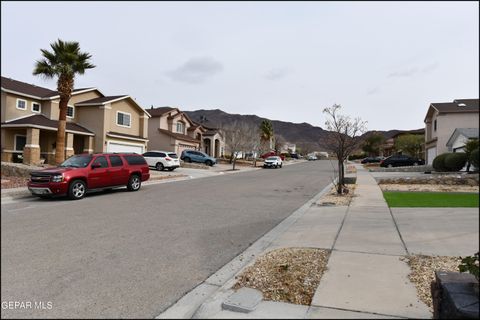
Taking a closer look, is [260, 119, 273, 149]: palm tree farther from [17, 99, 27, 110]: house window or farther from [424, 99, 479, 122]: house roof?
[424, 99, 479, 122]: house roof

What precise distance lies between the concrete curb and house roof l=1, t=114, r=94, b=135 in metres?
22.1

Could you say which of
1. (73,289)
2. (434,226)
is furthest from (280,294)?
(434,226)

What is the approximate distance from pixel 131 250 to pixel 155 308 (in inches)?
100

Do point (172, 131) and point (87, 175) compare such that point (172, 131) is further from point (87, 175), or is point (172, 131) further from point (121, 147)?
point (87, 175)

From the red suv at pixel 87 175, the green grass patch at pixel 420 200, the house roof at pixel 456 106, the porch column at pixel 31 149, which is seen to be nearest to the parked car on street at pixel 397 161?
the green grass patch at pixel 420 200

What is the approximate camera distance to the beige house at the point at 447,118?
9.67ft

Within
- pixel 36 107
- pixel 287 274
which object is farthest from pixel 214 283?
pixel 36 107

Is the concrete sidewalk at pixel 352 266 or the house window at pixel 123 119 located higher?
the house window at pixel 123 119

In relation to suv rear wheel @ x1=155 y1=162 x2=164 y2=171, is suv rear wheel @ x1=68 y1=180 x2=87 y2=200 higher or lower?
lower

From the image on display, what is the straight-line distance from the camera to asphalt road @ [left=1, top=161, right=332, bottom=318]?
4305 millimetres

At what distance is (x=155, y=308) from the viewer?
416 centimetres

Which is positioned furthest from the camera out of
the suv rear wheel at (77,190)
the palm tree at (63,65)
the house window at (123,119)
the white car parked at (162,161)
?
the house window at (123,119)

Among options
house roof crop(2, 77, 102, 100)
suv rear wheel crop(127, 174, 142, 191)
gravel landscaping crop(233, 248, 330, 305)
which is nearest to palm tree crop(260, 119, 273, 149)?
house roof crop(2, 77, 102, 100)

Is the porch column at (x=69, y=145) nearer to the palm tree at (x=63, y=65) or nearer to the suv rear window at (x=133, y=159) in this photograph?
the palm tree at (x=63, y=65)
